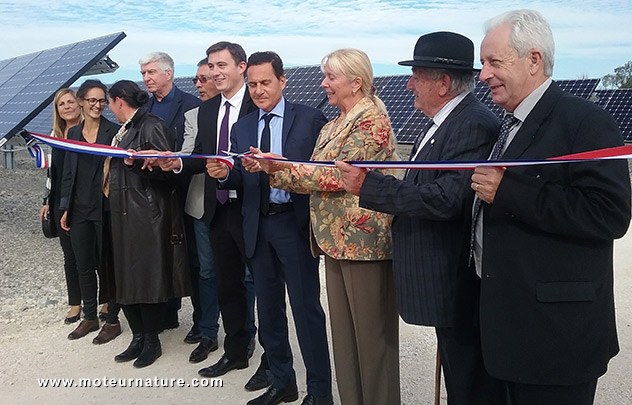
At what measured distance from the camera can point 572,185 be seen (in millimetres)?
1859

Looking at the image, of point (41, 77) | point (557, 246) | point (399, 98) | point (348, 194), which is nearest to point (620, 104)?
point (399, 98)

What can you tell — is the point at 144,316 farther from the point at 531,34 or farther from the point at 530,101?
the point at 531,34

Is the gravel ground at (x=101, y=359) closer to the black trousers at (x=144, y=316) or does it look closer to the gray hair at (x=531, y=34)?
the black trousers at (x=144, y=316)

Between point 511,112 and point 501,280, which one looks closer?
point 501,280

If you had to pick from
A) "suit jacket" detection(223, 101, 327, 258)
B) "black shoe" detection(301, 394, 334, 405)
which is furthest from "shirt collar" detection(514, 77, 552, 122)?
"black shoe" detection(301, 394, 334, 405)

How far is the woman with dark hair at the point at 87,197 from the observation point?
4.44 m

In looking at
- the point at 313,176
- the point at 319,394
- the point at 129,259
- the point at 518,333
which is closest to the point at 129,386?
the point at 129,259

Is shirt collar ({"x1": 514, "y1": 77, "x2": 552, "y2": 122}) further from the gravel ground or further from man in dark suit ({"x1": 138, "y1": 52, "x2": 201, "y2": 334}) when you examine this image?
man in dark suit ({"x1": 138, "y1": 52, "x2": 201, "y2": 334})

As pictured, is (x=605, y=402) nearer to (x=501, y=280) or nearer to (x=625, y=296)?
(x=501, y=280)

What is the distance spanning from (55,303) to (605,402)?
447cm

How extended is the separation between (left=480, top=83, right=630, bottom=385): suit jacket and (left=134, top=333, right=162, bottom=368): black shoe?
2.75 m

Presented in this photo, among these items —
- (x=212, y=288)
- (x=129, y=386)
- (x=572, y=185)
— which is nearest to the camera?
(x=572, y=185)

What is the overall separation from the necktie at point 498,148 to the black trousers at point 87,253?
303 cm

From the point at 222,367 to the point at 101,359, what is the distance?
93 centimetres
